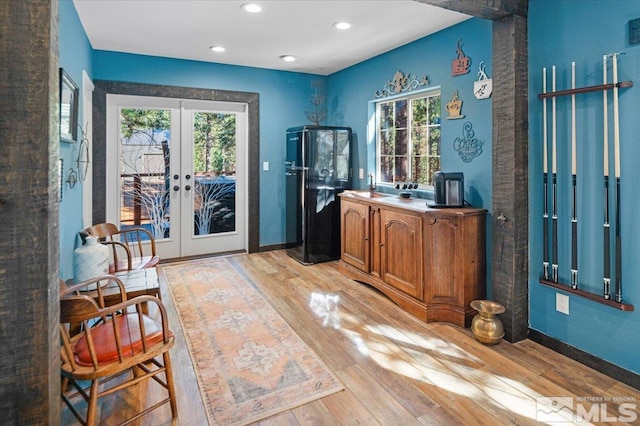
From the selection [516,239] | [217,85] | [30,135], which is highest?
[217,85]

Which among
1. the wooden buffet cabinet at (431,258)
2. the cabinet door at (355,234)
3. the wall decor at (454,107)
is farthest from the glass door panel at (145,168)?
the wall decor at (454,107)

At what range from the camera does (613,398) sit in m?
2.11

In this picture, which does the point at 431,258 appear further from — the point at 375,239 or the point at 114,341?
the point at 114,341

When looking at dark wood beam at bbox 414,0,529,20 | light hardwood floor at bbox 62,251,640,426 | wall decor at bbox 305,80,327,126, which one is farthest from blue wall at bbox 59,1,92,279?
wall decor at bbox 305,80,327,126

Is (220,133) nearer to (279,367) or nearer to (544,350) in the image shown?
(279,367)

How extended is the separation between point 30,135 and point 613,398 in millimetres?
2931

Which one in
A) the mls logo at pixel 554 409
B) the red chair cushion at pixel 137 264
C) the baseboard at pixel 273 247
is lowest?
the mls logo at pixel 554 409

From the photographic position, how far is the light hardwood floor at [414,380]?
1.96 m

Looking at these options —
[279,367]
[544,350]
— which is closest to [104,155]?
[279,367]

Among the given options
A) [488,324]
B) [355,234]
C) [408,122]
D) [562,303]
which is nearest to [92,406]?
[488,324]

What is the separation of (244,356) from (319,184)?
8.50 feet

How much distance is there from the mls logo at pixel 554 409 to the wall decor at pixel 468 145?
1859 millimetres

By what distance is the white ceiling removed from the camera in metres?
3.04

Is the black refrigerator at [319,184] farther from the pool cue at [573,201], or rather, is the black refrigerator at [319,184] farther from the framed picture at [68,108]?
the pool cue at [573,201]
